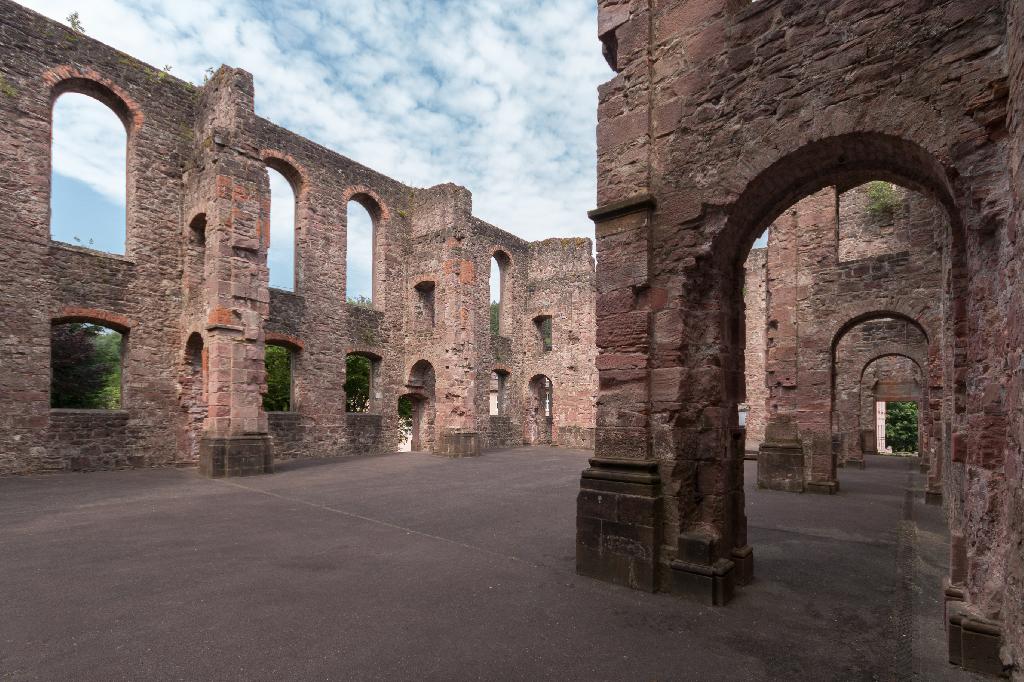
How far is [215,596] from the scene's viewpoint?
4051 mm

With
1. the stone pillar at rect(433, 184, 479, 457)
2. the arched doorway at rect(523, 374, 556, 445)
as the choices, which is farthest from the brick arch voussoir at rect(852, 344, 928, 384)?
the stone pillar at rect(433, 184, 479, 457)

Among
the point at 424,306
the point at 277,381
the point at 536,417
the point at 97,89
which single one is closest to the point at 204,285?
the point at 97,89

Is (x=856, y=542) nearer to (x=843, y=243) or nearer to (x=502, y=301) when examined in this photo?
(x=843, y=243)

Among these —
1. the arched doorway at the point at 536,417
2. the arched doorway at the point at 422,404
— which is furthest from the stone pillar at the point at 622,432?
the arched doorway at the point at 536,417

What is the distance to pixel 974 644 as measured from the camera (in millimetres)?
3062

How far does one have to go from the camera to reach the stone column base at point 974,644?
300 centimetres

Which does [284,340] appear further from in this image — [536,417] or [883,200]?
[883,200]

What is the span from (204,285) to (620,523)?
35.1 ft

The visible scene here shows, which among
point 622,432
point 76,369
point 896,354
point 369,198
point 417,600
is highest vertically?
point 369,198

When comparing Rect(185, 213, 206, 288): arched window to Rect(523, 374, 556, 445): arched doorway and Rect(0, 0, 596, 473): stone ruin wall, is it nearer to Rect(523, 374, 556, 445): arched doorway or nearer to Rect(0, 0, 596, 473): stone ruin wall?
Rect(0, 0, 596, 473): stone ruin wall

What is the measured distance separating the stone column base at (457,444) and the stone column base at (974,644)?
13.6 m

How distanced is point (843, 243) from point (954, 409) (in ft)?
53.7

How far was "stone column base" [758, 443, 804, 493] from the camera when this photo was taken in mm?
9570

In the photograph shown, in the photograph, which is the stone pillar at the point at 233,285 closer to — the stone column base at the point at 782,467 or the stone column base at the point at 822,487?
the stone column base at the point at 782,467
